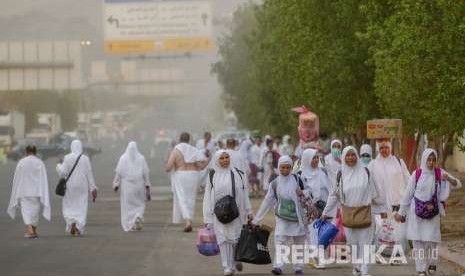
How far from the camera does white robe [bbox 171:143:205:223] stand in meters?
25.3

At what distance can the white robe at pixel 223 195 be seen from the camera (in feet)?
55.0

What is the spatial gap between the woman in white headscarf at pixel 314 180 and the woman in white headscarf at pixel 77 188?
22.2 feet

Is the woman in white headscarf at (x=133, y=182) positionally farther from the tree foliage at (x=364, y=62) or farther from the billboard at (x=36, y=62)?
the billboard at (x=36, y=62)

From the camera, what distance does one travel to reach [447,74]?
20938 millimetres

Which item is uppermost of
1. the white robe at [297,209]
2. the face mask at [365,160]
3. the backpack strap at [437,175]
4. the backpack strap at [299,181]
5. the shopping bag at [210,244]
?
the face mask at [365,160]

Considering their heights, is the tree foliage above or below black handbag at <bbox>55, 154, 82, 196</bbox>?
above

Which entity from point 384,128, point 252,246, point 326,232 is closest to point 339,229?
point 326,232

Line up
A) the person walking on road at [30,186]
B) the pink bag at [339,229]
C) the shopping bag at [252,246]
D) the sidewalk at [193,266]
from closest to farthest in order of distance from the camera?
the shopping bag at [252,246], the sidewalk at [193,266], the pink bag at [339,229], the person walking on road at [30,186]

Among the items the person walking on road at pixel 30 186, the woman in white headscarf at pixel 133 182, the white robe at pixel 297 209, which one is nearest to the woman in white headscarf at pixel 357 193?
the white robe at pixel 297 209

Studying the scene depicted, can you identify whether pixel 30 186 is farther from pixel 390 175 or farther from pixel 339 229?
pixel 339 229

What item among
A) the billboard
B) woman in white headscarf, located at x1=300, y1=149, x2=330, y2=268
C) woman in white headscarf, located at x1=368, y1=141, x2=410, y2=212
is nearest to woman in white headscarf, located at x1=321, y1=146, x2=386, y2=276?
woman in white headscarf, located at x1=300, y1=149, x2=330, y2=268

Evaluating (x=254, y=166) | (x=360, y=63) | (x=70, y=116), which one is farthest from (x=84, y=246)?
(x=70, y=116)

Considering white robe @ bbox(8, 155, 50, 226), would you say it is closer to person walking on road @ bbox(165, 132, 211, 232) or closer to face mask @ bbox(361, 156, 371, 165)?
person walking on road @ bbox(165, 132, 211, 232)

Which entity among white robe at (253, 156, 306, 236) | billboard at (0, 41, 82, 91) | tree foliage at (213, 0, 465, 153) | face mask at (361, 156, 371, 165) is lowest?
white robe at (253, 156, 306, 236)
